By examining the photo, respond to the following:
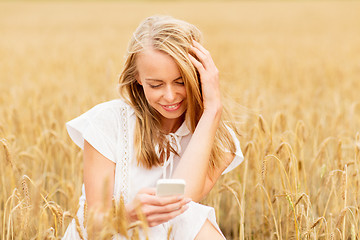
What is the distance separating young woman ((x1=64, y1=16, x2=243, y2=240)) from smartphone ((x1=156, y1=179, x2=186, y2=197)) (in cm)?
30

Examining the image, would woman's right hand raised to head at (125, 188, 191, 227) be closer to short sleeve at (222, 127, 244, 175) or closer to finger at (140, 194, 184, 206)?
finger at (140, 194, 184, 206)

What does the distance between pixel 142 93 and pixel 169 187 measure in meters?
0.72

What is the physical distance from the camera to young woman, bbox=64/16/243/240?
5.06ft

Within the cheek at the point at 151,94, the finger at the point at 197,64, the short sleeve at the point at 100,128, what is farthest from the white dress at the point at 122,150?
the finger at the point at 197,64

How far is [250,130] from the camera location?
2443 millimetres

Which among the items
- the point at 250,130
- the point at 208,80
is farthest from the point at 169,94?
the point at 250,130

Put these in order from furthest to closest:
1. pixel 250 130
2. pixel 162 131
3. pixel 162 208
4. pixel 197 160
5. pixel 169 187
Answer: pixel 250 130 < pixel 162 131 < pixel 197 160 < pixel 162 208 < pixel 169 187

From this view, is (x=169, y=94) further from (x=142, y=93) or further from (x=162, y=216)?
(x=162, y=216)

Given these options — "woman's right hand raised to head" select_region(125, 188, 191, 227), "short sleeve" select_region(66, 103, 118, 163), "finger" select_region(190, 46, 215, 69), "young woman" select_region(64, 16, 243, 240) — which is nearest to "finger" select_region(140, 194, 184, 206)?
"woman's right hand raised to head" select_region(125, 188, 191, 227)

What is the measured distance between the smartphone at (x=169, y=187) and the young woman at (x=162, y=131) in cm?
30

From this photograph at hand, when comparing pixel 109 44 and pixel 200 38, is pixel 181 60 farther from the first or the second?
pixel 109 44

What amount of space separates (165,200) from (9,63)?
16.3ft

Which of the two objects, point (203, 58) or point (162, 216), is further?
point (203, 58)

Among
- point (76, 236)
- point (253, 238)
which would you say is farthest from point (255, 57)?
point (76, 236)
